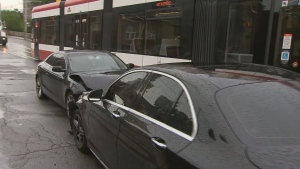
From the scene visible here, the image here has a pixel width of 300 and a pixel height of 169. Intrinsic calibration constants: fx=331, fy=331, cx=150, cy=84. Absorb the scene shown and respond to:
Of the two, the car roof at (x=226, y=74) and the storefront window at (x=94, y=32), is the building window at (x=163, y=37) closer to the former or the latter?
the storefront window at (x=94, y=32)

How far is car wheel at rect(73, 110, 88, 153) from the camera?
477cm

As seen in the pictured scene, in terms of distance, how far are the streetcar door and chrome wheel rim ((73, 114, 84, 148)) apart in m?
8.72

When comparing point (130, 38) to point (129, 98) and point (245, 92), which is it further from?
point (245, 92)

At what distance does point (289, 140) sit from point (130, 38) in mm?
8185

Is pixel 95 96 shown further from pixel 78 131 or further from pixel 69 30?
pixel 69 30

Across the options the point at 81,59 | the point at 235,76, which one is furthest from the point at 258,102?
the point at 81,59

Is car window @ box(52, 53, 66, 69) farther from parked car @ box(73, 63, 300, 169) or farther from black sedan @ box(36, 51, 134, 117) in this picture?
parked car @ box(73, 63, 300, 169)

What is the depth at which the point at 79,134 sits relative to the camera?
4.96 meters

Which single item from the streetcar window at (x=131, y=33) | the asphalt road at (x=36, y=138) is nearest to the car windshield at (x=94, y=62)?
the asphalt road at (x=36, y=138)

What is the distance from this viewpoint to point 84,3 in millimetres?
13242

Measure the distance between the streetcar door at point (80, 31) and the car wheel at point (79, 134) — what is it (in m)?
8.74

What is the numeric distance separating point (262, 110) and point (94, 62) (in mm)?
5530

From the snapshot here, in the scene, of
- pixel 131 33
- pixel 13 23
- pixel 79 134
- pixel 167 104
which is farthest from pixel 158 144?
pixel 13 23

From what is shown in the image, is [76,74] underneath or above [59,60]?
underneath
